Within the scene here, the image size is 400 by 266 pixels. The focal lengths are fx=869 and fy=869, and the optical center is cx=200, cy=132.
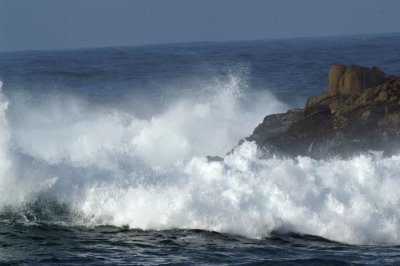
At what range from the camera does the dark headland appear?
25.5 m

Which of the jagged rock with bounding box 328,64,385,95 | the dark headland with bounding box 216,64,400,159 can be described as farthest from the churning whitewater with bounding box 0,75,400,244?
the jagged rock with bounding box 328,64,385,95

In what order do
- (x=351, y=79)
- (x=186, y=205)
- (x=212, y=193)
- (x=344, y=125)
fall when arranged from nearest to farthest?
(x=186, y=205) < (x=212, y=193) < (x=344, y=125) < (x=351, y=79)

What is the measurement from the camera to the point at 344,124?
26078 millimetres

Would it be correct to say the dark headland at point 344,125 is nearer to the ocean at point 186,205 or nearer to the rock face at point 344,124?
the rock face at point 344,124

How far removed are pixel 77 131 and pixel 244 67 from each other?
97.9 feet

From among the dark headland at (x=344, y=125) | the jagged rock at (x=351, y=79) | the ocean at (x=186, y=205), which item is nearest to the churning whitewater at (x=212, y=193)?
the ocean at (x=186, y=205)

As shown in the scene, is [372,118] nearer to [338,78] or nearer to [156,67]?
[338,78]

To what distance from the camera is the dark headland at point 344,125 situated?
25484mm

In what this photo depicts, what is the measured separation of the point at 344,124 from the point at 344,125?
3cm

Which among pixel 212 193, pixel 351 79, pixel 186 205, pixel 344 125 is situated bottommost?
pixel 186 205

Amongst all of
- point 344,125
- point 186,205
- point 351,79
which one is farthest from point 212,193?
point 351,79

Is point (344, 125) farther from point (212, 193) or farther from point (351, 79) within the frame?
point (212, 193)

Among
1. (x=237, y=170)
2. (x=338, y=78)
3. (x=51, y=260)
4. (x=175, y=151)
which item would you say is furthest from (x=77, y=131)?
(x=51, y=260)

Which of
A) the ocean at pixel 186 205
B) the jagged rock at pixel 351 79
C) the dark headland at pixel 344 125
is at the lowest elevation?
the ocean at pixel 186 205
